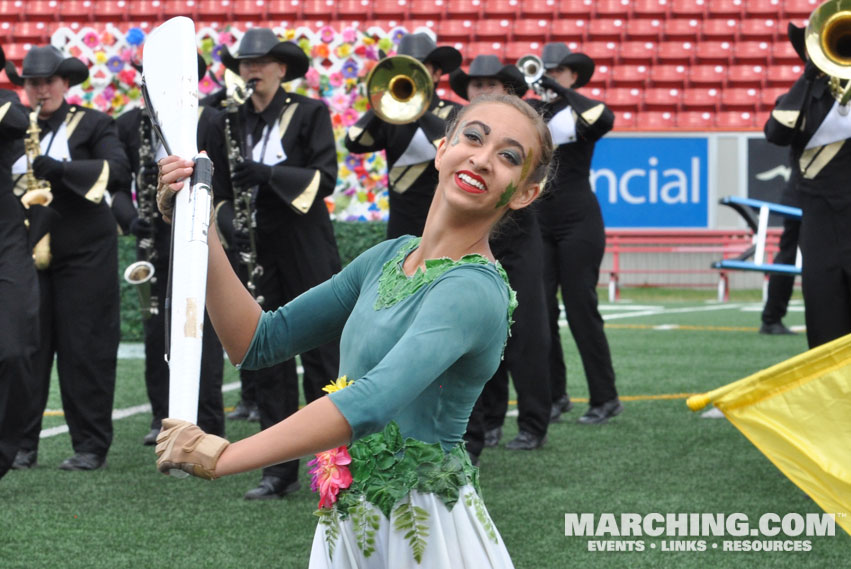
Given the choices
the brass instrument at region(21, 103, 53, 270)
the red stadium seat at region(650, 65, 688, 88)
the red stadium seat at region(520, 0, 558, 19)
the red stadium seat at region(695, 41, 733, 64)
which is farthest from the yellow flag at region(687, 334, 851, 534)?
the red stadium seat at region(520, 0, 558, 19)

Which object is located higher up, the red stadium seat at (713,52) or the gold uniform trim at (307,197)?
the gold uniform trim at (307,197)

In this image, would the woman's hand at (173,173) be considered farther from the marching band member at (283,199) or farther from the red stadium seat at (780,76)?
the red stadium seat at (780,76)

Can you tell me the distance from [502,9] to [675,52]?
2750mm

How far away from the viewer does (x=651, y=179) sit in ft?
55.7

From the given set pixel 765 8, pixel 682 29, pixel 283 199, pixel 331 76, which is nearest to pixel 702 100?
pixel 682 29

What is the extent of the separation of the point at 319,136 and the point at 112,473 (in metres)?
1.80

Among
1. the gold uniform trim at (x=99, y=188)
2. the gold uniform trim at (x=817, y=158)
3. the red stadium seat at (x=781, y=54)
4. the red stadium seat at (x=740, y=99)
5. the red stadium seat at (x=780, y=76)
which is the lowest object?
the red stadium seat at (x=740, y=99)

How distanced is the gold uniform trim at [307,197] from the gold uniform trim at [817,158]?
1.99m

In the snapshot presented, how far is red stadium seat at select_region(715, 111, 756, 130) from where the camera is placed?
19.1 meters

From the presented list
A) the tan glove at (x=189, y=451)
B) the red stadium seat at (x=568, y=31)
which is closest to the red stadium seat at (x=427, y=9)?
the red stadium seat at (x=568, y=31)

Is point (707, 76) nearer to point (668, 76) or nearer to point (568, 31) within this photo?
point (668, 76)

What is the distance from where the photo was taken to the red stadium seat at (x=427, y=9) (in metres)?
20.5

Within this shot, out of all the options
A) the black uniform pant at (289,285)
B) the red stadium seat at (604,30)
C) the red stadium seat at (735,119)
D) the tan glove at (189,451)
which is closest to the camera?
the tan glove at (189,451)

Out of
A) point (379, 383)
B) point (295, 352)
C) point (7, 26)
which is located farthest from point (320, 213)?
point (7, 26)
